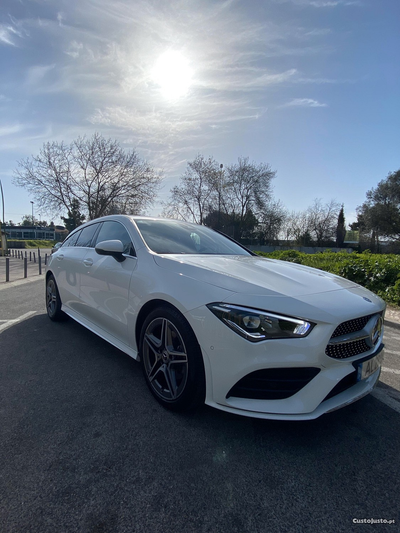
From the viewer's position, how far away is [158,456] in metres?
1.78

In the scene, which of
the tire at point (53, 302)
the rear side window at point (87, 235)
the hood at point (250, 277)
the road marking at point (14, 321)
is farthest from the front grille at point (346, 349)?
the road marking at point (14, 321)

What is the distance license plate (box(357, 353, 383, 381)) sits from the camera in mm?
1921

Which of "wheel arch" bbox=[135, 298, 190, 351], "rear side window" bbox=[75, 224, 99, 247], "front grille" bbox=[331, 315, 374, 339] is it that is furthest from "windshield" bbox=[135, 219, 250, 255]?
"front grille" bbox=[331, 315, 374, 339]

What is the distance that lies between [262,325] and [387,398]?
1698 mm

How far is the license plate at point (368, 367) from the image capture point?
6.30 ft

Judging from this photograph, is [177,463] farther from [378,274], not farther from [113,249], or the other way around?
[378,274]

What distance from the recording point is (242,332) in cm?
178

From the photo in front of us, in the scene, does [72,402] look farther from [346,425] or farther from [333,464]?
[346,425]

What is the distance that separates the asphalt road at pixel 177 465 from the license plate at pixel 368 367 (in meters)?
0.44

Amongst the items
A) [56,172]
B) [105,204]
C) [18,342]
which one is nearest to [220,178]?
[105,204]

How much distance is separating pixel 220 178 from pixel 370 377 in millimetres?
36784

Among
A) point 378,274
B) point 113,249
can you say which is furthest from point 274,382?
point 378,274

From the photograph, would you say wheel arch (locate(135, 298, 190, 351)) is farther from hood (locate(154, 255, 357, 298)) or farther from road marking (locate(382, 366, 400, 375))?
road marking (locate(382, 366, 400, 375))

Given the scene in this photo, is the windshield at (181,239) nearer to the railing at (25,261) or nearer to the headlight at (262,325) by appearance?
the headlight at (262,325)
